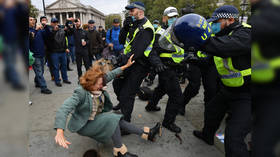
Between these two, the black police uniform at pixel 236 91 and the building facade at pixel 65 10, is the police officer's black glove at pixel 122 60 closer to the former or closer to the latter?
the black police uniform at pixel 236 91

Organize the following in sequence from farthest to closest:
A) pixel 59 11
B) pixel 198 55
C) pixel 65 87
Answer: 1. pixel 59 11
2. pixel 65 87
3. pixel 198 55

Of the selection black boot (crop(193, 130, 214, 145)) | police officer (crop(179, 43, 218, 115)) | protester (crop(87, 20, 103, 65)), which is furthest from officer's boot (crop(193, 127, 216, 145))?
protester (crop(87, 20, 103, 65))

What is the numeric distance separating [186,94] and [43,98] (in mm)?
3084

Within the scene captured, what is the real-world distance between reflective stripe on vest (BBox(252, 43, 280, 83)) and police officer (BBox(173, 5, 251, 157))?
139 centimetres

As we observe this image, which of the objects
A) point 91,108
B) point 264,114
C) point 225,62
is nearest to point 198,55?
point 225,62

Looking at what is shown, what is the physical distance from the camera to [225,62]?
1.98 metres

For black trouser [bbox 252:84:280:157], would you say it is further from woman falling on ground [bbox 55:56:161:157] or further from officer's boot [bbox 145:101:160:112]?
officer's boot [bbox 145:101:160:112]

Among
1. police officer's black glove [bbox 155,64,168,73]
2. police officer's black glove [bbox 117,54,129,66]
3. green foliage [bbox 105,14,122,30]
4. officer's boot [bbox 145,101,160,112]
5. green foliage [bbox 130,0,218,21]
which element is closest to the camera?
police officer's black glove [bbox 155,64,168,73]

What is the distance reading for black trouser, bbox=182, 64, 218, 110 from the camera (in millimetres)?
3355

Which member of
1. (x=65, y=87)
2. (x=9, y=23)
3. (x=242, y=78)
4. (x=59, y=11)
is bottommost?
(x=65, y=87)

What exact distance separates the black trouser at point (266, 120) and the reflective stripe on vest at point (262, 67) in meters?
0.02

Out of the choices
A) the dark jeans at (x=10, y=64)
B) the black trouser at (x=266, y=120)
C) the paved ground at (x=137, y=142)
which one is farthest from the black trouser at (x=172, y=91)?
the dark jeans at (x=10, y=64)

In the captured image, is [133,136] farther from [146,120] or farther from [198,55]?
[198,55]

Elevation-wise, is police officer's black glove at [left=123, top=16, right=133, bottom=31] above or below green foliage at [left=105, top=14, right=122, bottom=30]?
below
